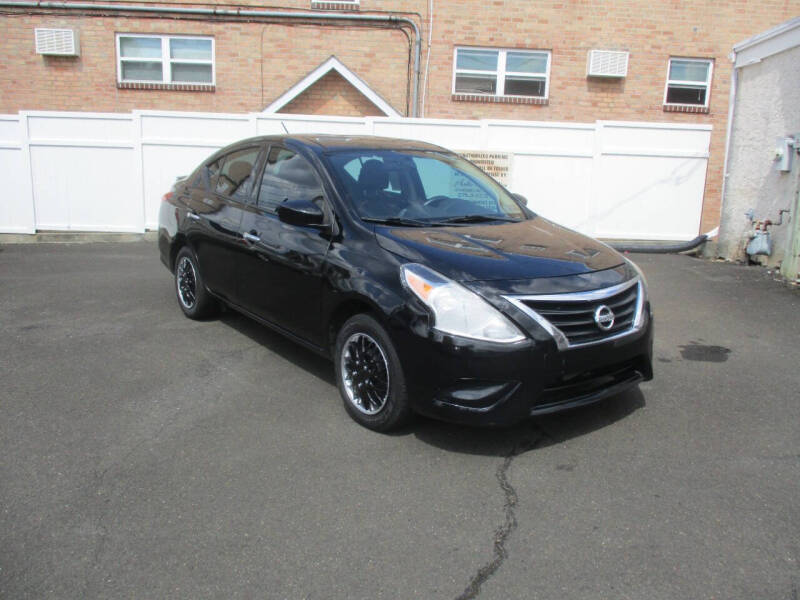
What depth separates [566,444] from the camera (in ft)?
13.1

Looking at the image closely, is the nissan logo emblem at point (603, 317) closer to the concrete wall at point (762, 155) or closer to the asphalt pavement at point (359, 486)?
the asphalt pavement at point (359, 486)

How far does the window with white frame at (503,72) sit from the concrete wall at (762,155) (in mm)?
4422

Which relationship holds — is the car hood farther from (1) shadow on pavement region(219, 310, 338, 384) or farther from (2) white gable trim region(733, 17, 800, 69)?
(2) white gable trim region(733, 17, 800, 69)

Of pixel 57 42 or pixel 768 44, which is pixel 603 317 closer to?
pixel 768 44

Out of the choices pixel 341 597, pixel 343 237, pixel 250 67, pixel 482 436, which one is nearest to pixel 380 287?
pixel 343 237

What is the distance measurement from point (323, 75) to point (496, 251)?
1048cm

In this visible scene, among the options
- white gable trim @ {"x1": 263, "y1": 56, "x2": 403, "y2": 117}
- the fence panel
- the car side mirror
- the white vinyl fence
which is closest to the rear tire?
the car side mirror

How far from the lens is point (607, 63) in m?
13.6

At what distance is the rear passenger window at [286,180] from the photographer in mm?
4801

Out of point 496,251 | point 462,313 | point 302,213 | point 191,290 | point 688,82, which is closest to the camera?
point 462,313

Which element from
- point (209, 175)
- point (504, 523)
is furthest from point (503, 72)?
point (504, 523)

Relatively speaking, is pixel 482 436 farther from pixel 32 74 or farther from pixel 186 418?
pixel 32 74

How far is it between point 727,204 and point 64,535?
10.0 m

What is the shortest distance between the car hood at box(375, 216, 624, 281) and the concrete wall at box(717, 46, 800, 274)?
5.69 m
